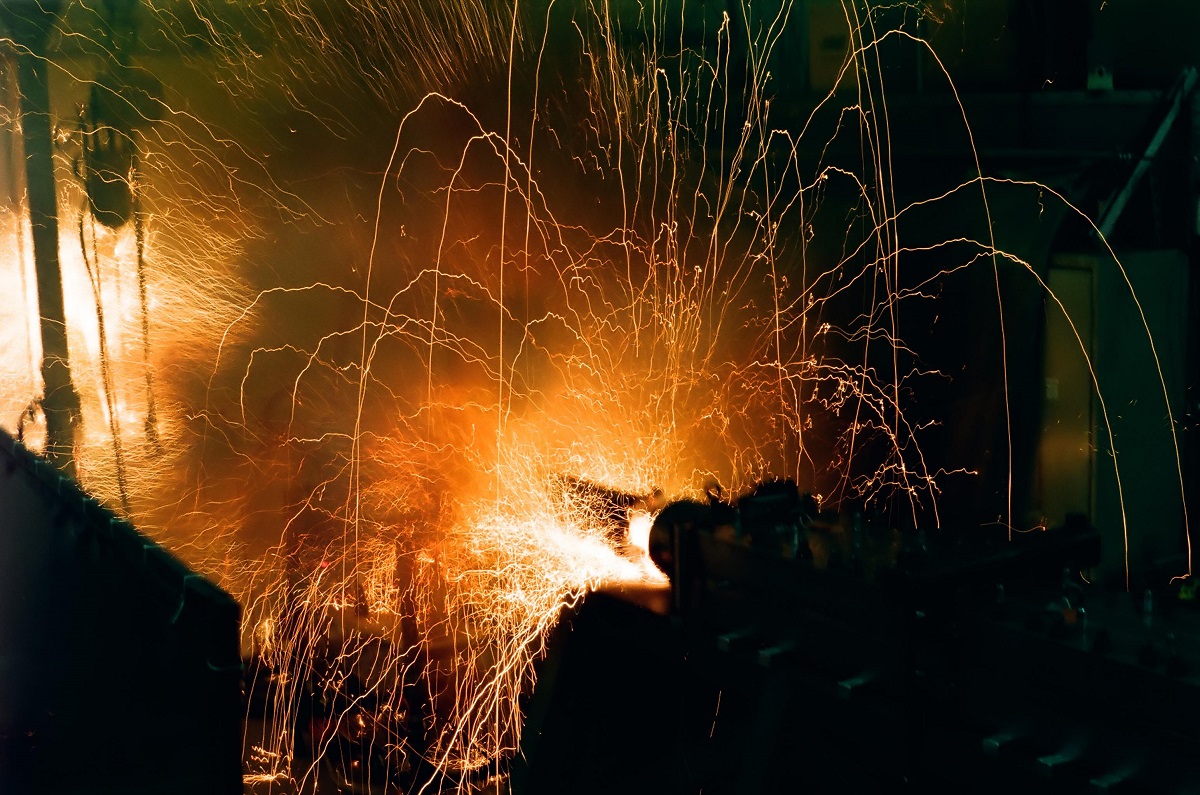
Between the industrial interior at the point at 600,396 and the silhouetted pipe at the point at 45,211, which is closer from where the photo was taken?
the industrial interior at the point at 600,396

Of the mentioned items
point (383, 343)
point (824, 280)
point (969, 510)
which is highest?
point (824, 280)

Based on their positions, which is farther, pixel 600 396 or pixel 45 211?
pixel 45 211

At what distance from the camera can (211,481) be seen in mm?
6848

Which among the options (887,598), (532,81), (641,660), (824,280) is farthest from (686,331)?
(887,598)

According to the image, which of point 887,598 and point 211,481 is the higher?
point 887,598

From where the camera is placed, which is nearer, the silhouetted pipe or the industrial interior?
the industrial interior

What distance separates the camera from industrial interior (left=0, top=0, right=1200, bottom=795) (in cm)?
262

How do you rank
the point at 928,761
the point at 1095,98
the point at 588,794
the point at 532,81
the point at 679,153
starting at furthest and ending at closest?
the point at 532,81
the point at 679,153
the point at 1095,98
the point at 588,794
the point at 928,761

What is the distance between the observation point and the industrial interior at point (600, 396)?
8.61ft

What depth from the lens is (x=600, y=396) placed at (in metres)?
6.45

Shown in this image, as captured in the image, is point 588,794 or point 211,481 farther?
point 211,481

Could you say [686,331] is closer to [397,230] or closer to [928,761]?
[397,230]

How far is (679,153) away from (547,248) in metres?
0.98

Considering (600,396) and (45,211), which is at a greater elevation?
(45,211)
